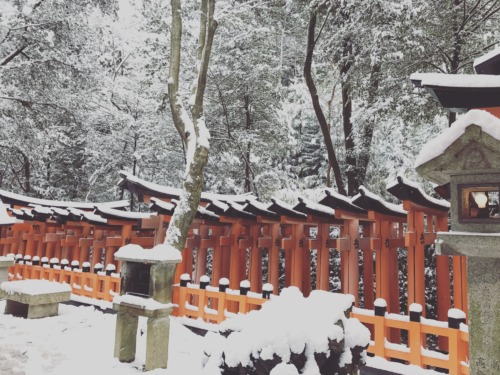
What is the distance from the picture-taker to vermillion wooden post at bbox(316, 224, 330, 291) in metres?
7.73

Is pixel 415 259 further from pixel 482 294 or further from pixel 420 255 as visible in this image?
pixel 482 294

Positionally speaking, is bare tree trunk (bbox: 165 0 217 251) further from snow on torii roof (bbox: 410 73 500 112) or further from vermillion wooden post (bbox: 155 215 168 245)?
snow on torii roof (bbox: 410 73 500 112)

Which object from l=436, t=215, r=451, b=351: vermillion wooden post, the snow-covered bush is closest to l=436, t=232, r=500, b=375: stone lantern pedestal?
the snow-covered bush

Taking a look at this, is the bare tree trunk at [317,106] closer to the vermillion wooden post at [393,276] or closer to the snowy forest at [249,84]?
the snowy forest at [249,84]

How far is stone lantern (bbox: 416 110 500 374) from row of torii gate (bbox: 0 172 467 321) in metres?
2.51

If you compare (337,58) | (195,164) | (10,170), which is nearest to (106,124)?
(10,170)

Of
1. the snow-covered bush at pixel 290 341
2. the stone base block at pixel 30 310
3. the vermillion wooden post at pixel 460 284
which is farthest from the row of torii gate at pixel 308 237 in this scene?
the snow-covered bush at pixel 290 341

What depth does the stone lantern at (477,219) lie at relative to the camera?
378 centimetres

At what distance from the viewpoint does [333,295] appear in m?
3.50

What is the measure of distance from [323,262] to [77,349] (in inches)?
188

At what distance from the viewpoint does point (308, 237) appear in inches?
350

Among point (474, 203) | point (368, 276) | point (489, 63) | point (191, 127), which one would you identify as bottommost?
point (368, 276)

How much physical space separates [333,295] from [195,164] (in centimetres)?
565

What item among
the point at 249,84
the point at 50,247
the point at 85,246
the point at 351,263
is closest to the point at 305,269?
the point at 351,263
